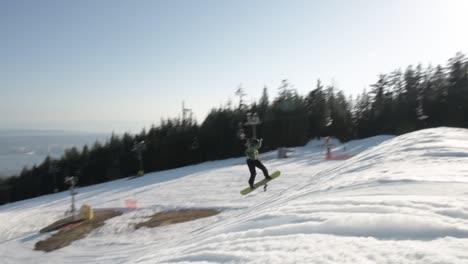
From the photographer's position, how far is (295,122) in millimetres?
54500

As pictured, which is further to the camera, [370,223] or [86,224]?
[86,224]

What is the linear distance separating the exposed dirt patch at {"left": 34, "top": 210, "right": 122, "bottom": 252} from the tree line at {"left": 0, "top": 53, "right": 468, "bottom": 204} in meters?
30.5

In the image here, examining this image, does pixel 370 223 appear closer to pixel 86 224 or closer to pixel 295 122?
pixel 86 224

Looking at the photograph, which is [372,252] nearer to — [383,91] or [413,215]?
[413,215]

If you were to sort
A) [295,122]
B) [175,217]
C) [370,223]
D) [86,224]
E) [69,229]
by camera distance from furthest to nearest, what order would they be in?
[295,122], [86,224], [69,229], [175,217], [370,223]

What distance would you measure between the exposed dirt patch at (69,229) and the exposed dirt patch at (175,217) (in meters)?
3.02

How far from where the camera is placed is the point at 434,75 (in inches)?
2202

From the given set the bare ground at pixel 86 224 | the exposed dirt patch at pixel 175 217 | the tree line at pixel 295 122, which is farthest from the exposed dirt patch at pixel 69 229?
the tree line at pixel 295 122

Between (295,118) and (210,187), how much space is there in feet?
97.4

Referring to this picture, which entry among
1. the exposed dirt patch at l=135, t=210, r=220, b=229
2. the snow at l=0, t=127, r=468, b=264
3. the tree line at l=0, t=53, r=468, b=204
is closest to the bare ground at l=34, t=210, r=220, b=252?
the exposed dirt patch at l=135, t=210, r=220, b=229

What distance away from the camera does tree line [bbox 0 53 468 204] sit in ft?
164

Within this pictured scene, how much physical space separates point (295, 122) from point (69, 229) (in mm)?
38791

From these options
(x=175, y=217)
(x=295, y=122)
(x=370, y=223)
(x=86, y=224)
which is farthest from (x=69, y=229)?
(x=295, y=122)

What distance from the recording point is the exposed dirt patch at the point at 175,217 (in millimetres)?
19656
